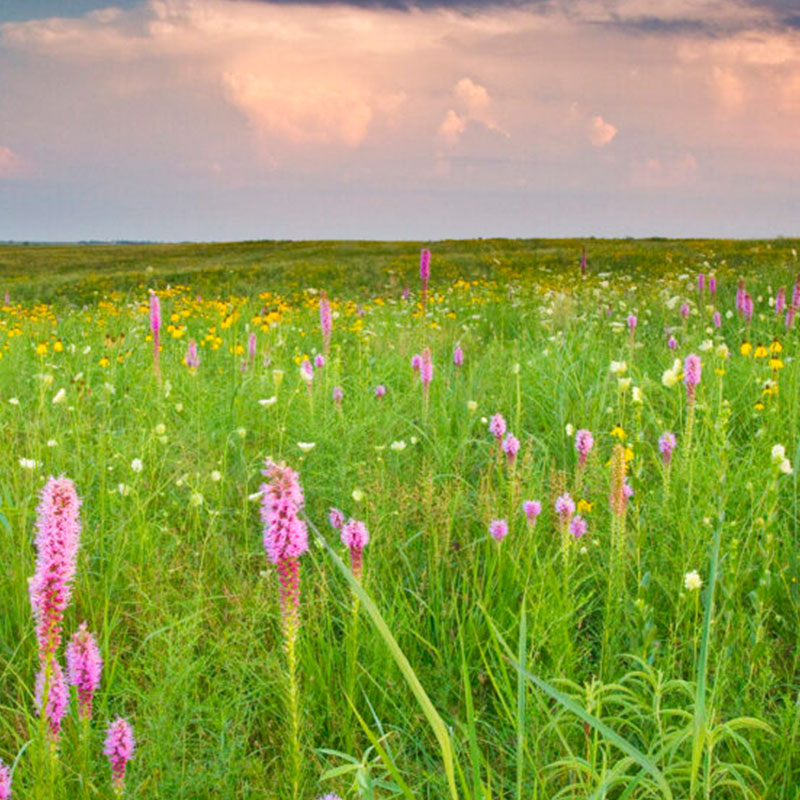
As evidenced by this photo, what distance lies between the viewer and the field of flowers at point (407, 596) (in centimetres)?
148

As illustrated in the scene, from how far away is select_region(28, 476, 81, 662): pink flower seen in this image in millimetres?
1181

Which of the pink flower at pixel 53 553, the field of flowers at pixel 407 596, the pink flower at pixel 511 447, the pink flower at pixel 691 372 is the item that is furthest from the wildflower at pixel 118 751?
the pink flower at pixel 691 372

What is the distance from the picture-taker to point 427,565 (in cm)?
273

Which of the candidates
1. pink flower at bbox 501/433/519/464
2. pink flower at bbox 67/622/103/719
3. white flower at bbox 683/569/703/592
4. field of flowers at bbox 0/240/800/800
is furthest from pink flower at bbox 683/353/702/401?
pink flower at bbox 67/622/103/719

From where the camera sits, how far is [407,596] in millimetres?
2611

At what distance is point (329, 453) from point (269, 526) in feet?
7.83

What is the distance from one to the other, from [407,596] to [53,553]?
62.4 inches

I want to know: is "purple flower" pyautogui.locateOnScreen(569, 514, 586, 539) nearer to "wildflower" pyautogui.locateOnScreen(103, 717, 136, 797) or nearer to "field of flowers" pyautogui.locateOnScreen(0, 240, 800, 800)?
"field of flowers" pyautogui.locateOnScreen(0, 240, 800, 800)

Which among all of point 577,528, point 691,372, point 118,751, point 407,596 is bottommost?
point 407,596

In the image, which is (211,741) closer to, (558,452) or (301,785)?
Answer: (301,785)

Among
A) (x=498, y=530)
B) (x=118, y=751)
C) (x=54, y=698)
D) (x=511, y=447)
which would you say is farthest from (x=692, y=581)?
(x=54, y=698)

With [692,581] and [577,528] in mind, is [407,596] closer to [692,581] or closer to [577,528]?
[577,528]

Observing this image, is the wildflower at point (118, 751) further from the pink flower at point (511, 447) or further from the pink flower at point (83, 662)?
the pink flower at point (511, 447)

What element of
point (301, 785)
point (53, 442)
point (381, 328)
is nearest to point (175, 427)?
point (53, 442)
